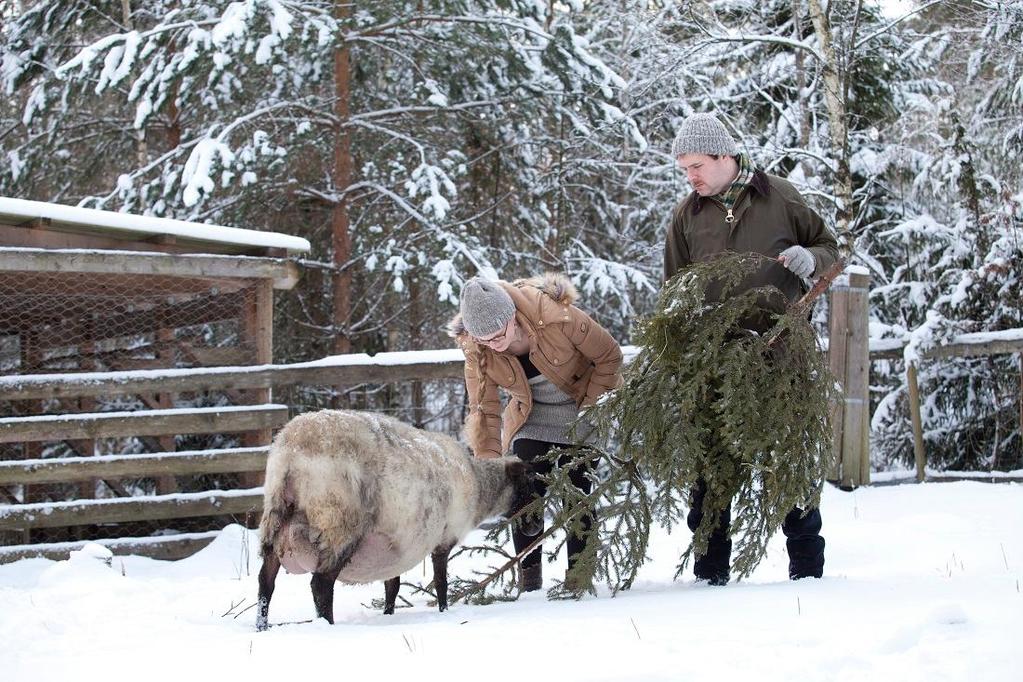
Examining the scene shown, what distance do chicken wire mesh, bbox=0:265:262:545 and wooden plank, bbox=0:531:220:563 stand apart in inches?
17.4

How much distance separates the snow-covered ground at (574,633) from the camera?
326 centimetres

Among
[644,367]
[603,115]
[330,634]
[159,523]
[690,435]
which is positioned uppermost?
Answer: [603,115]

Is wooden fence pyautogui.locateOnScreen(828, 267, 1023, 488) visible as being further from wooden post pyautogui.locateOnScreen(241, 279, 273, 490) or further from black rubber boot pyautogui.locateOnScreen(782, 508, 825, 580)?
wooden post pyautogui.locateOnScreen(241, 279, 273, 490)

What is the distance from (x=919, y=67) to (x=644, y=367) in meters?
11.4

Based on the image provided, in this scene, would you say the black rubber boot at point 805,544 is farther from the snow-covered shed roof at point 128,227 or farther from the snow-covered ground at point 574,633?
the snow-covered shed roof at point 128,227

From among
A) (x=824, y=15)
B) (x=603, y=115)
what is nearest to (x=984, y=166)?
(x=824, y=15)

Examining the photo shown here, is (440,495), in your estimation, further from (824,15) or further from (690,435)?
(824,15)

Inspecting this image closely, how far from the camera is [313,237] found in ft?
46.7

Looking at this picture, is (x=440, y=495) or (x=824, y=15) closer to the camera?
(x=440, y=495)

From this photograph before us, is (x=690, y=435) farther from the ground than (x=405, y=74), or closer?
closer

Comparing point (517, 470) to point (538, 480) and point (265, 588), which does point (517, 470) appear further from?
point (265, 588)

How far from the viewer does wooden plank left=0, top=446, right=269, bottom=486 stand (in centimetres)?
721

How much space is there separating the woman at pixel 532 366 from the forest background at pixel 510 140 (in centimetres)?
486

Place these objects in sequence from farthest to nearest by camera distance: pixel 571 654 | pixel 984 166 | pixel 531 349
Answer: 1. pixel 984 166
2. pixel 531 349
3. pixel 571 654
